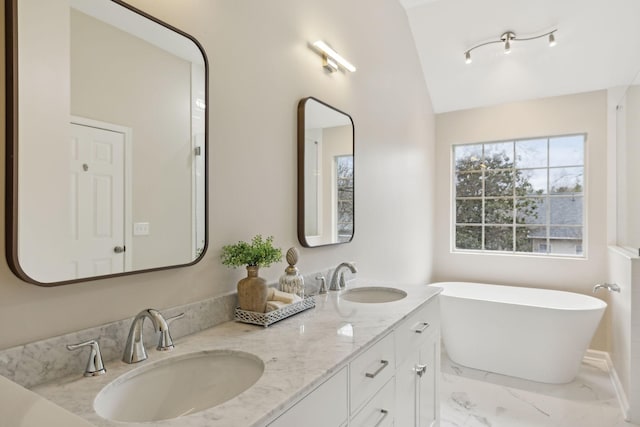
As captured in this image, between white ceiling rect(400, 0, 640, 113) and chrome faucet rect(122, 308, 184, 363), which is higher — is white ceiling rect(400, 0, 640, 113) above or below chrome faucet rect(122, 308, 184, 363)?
above

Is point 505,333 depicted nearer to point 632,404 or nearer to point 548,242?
point 632,404

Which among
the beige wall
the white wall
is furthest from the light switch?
the beige wall

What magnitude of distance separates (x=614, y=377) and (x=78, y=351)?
3.68 meters

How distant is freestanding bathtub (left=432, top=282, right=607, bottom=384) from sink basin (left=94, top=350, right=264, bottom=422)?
99.6 inches

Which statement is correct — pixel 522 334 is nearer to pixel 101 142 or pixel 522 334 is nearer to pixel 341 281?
pixel 341 281

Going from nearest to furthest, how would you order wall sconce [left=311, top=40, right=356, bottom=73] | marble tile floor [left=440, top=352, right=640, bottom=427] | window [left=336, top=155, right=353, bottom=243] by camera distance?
wall sconce [left=311, top=40, right=356, bottom=73]
window [left=336, top=155, right=353, bottom=243]
marble tile floor [left=440, top=352, right=640, bottom=427]

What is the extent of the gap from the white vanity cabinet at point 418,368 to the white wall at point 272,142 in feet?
2.00

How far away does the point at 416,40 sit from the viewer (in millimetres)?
3375

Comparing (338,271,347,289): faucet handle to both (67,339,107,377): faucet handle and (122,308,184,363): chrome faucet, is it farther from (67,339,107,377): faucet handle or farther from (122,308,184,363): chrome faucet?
(67,339,107,377): faucet handle

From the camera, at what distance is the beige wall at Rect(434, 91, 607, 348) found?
3.42m

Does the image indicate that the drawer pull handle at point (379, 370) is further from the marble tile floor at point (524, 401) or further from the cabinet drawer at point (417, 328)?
the marble tile floor at point (524, 401)

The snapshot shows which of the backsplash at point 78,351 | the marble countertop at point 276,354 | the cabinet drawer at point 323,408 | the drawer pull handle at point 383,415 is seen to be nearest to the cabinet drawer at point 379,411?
the drawer pull handle at point 383,415

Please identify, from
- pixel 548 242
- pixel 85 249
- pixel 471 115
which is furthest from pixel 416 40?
pixel 85 249

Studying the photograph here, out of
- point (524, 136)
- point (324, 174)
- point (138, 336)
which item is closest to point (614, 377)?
point (524, 136)
